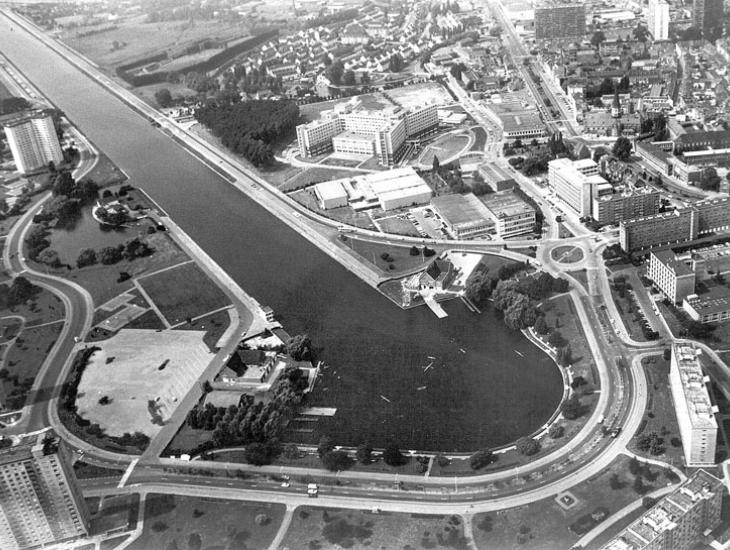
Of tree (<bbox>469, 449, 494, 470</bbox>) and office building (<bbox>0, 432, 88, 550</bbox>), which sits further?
tree (<bbox>469, 449, 494, 470</bbox>)

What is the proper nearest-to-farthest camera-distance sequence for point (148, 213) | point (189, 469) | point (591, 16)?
1. point (189, 469)
2. point (148, 213)
3. point (591, 16)

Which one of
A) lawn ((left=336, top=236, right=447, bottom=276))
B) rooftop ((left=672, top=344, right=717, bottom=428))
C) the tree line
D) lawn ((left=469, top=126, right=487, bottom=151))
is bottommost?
lawn ((left=336, top=236, right=447, bottom=276))

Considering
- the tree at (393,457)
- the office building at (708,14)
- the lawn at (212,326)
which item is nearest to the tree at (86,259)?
the lawn at (212,326)

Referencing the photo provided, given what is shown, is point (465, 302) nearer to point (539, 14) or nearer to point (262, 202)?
point (262, 202)

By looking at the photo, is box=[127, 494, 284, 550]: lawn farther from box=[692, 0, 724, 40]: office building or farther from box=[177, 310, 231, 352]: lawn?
box=[692, 0, 724, 40]: office building

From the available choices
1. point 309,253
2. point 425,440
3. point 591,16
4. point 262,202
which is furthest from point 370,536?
point 591,16

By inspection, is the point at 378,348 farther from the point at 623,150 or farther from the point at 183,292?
the point at 623,150

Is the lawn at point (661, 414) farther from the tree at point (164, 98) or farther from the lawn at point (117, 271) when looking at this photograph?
the tree at point (164, 98)

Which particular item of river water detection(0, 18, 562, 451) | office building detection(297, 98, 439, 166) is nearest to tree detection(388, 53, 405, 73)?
office building detection(297, 98, 439, 166)
